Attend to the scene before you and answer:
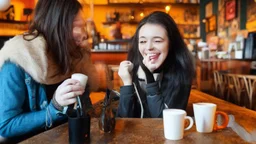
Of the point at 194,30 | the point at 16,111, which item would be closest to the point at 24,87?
the point at 16,111

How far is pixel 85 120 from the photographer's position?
822 mm

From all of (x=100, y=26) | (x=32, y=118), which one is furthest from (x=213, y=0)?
(x=32, y=118)

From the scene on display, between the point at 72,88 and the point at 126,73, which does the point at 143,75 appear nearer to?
the point at 126,73

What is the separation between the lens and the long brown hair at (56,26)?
1205mm

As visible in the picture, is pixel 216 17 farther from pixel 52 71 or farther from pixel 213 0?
pixel 52 71

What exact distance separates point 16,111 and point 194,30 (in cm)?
797

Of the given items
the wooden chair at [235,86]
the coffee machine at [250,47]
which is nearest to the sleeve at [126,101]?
the wooden chair at [235,86]

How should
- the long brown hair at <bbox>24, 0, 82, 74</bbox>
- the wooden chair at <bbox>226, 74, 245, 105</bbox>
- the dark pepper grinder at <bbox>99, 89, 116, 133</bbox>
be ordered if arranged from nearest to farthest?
the dark pepper grinder at <bbox>99, 89, 116, 133</bbox>
the long brown hair at <bbox>24, 0, 82, 74</bbox>
the wooden chair at <bbox>226, 74, 245, 105</bbox>

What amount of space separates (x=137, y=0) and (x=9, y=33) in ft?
11.8

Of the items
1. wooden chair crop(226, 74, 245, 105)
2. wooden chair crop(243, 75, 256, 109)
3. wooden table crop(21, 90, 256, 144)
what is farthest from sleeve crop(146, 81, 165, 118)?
wooden chair crop(226, 74, 245, 105)

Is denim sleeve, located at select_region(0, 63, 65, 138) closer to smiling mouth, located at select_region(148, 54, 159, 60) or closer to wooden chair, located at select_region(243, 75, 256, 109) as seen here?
smiling mouth, located at select_region(148, 54, 159, 60)

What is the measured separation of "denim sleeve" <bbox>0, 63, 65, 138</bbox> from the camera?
1.03 metres

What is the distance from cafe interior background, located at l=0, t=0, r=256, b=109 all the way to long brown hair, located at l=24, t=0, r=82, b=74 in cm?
288

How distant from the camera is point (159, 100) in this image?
4.46 ft
